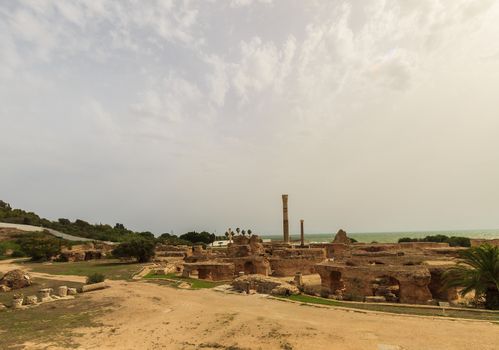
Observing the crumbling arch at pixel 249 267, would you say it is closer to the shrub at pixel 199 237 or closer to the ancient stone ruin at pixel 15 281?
the ancient stone ruin at pixel 15 281

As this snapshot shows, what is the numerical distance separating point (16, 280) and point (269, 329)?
75.8ft

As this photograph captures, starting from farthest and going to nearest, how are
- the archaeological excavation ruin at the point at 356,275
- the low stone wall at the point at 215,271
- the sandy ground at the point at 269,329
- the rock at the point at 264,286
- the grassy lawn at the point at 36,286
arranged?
1. the low stone wall at the point at 215,271
2. the grassy lawn at the point at 36,286
3. the rock at the point at 264,286
4. the archaeological excavation ruin at the point at 356,275
5. the sandy ground at the point at 269,329

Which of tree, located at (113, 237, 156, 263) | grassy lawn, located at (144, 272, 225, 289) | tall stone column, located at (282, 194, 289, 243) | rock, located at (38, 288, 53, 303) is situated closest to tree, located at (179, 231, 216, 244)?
tall stone column, located at (282, 194, 289, 243)

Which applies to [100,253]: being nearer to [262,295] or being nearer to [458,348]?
[262,295]

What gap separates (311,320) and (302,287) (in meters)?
8.44

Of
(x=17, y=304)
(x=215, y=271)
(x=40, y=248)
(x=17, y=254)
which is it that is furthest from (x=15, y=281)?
(x=17, y=254)

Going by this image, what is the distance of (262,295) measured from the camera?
22062 millimetres

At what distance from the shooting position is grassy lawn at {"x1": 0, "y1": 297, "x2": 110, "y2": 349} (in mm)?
14274

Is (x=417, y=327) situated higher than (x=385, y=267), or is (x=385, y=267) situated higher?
(x=385, y=267)

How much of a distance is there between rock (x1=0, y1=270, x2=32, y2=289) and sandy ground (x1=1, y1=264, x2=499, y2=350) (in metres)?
12.7

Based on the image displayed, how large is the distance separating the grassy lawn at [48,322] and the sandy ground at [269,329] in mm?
776

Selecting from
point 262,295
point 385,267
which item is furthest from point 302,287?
point 385,267

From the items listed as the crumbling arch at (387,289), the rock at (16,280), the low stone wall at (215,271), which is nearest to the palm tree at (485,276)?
the crumbling arch at (387,289)

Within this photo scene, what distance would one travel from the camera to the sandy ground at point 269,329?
41.6 ft
